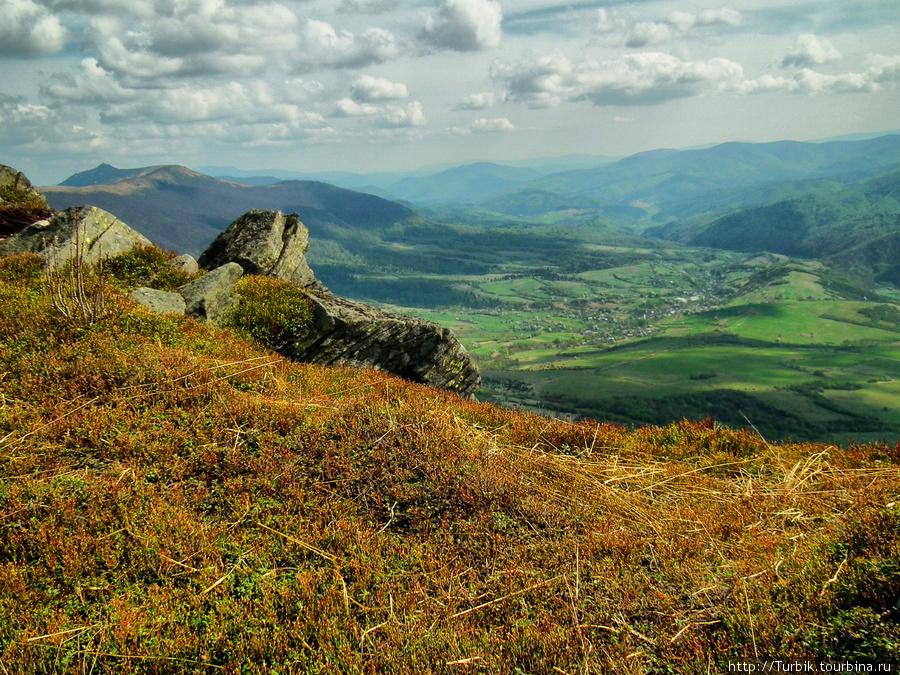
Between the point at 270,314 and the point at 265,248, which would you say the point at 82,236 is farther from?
the point at 270,314

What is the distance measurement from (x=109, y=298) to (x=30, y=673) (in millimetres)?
9735

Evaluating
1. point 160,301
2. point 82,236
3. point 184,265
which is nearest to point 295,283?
point 184,265

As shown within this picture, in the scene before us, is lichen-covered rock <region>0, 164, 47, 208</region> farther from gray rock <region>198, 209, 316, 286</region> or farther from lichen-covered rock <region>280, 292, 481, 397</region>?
lichen-covered rock <region>280, 292, 481, 397</region>

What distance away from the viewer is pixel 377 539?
18.4ft

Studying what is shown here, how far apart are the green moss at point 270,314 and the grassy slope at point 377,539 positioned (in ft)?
15.7

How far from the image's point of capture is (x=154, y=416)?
757 cm

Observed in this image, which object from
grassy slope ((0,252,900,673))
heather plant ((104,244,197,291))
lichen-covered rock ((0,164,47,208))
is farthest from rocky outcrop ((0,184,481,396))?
lichen-covered rock ((0,164,47,208))

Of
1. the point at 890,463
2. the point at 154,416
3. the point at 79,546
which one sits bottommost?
the point at 890,463

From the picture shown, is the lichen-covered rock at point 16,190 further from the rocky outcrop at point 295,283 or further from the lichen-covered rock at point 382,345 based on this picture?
the lichen-covered rock at point 382,345

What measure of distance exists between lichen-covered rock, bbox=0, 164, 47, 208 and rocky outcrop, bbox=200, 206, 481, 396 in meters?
10.8

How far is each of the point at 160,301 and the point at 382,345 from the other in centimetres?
671

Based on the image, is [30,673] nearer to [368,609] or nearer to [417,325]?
[368,609]

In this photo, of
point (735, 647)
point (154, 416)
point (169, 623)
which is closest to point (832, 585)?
point (735, 647)

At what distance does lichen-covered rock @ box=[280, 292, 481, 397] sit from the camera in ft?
49.2
